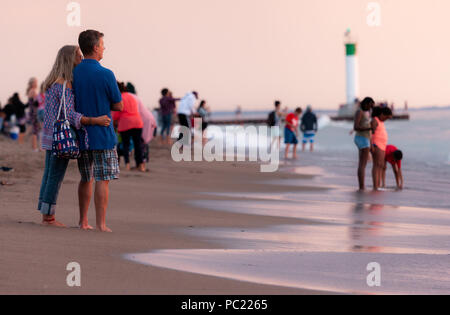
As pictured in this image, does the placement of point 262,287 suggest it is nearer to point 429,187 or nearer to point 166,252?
point 166,252

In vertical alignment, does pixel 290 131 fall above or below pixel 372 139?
above

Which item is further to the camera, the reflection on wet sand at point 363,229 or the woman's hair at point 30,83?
the woman's hair at point 30,83

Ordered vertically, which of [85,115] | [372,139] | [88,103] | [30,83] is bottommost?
[372,139]

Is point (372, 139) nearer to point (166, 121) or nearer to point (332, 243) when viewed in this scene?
point (332, 243)

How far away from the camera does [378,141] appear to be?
1363 centimetres

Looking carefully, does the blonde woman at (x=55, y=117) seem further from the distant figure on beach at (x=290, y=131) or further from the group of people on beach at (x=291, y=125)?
the distant figure on beach at (x=290, y=131)

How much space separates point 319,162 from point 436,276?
52.9ft

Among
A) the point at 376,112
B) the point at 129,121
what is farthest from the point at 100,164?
the point at 376,112

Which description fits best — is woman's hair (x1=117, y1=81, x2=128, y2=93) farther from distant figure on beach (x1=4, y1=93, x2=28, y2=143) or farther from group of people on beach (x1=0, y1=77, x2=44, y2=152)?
distant figure on beach (x1=4, y1=93, x2=28, y2=143)

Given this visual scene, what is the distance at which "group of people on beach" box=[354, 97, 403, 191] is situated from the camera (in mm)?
13195

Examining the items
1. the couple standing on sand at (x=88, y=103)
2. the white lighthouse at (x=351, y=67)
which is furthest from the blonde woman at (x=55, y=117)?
the white lighthouse at (x=351, y=67)

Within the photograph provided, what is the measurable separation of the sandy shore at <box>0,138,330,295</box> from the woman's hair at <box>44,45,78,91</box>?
129 centimetres

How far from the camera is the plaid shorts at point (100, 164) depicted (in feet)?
21.7

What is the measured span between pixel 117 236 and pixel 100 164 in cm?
64
